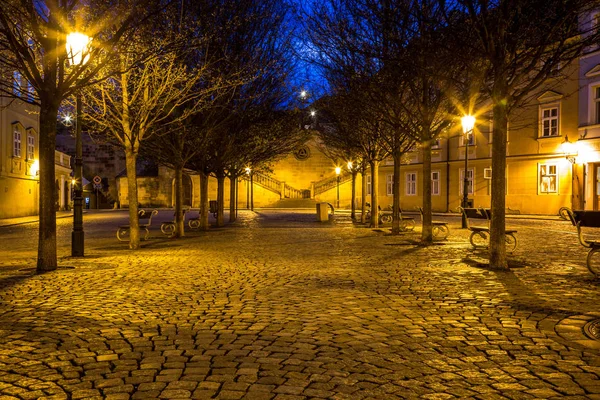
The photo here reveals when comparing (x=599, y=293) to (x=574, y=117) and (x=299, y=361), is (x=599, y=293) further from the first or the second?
(x=574, y=117)

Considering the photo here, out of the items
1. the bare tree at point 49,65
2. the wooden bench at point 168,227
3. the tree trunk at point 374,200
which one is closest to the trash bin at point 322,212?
the tree trunk at point 374,200

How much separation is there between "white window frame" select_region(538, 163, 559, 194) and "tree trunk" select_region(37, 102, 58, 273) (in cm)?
2963

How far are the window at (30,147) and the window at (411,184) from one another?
28393 millimetres

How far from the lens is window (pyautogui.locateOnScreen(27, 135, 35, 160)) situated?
3688cm

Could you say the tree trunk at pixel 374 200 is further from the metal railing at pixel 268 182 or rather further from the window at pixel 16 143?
the metal railing at pixel 268 182

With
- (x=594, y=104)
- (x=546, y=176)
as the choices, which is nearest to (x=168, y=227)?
(x=546, y=176)

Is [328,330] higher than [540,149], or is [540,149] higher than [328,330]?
[540,149]

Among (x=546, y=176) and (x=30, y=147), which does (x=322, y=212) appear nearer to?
(x=546, y=176)

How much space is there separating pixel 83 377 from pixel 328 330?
2.57 meters

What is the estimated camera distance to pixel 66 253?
14.5 m

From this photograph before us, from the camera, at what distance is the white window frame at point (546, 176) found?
32.8 metres

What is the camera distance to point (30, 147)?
3728 centimetres

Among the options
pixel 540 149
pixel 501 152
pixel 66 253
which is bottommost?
pixel 66 253

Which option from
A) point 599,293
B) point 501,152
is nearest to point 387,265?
point 501,152
